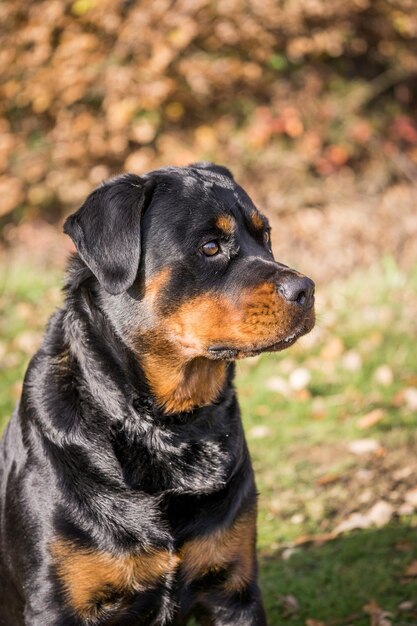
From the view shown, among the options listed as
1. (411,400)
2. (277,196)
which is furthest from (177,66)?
(411,400)

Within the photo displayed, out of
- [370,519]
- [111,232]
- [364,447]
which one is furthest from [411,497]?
[111,232]

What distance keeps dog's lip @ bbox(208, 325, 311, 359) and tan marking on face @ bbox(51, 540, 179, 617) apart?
2.35ft

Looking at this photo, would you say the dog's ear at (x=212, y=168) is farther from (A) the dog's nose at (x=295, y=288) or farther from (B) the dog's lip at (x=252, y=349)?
(B) the dog's lip at (x=252, y=349)

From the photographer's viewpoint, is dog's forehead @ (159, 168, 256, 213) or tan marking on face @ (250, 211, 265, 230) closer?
dog's forehead @ (159, 168, 256, 213)

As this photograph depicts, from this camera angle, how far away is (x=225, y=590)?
10.7ft

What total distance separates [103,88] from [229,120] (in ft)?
5.05

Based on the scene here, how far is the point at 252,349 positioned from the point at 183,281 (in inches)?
13.7

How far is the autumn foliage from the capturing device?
941 cm

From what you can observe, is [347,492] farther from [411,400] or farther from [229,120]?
[229,120]

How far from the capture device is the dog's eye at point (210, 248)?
3248 mm

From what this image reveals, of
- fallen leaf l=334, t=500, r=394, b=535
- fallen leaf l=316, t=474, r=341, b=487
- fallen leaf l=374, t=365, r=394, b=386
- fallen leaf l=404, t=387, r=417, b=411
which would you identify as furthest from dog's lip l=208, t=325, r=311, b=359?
fallen leaf l=374, t=365, r=394, b=386

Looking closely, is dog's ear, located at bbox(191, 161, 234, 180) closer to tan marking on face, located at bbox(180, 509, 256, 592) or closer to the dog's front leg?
tan marking on face, located at bbox(180, 509, 256, 592)

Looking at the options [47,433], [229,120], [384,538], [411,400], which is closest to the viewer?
[47,433]

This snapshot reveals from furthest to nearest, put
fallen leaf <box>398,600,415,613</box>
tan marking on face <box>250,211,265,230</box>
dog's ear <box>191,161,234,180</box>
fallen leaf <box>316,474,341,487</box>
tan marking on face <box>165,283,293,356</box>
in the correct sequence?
fallen leaf <box>316,474,341,487</box> < fallen leaf <box>398,600,415,613</box> < dog's ear <box>191,161,234,180</box> < tan marking on face <box>250,211,265,230</box> < tan marking on face <box>165,283,293,356</box>
